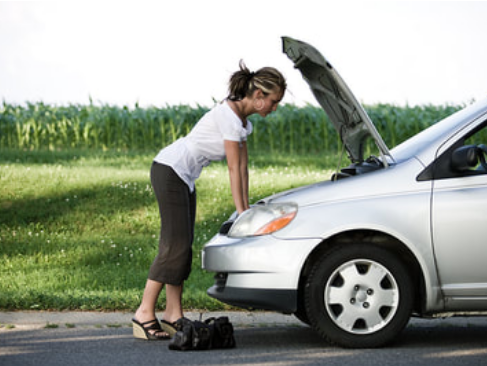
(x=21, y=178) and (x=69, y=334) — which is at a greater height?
(x=21, y=178)

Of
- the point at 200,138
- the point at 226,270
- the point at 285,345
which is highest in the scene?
the point at 200,138

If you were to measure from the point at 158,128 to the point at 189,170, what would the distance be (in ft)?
65.6

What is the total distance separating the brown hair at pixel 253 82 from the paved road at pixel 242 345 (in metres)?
1.74

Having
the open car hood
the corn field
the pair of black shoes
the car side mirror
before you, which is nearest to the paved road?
the pair of black shoes

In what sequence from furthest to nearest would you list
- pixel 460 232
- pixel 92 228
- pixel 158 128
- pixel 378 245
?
pixel 158 128, pixel 92 228, pixel 378 245, pixel 460 232

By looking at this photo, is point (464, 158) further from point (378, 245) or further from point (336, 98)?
point (336, 98)

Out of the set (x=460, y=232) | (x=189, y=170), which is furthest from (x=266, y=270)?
(x=460, y=232)

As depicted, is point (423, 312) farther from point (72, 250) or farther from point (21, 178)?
point (21, 178)

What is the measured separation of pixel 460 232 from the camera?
5695mm

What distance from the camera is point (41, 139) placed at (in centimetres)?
2645

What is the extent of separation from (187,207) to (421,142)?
1.72m

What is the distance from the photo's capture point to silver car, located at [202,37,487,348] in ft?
18.7

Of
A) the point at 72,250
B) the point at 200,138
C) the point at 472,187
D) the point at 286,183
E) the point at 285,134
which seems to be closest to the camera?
the point at 472,187

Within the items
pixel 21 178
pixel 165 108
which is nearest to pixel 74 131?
pixel 165 108
